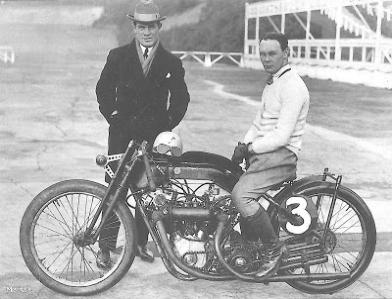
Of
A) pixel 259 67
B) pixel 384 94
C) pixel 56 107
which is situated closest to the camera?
pixel 56 107

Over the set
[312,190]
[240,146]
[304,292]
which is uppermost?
[240,146]

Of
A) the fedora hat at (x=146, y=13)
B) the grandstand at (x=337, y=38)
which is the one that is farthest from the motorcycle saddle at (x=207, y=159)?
the grandstand at (x=337, y=38)

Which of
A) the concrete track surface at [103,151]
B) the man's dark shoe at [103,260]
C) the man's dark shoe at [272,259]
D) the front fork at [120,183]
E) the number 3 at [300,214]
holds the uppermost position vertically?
the front fork at [120,183]

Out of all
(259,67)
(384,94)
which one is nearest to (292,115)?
(384,94)

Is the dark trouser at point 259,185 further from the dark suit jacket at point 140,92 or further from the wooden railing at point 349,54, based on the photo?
the wooden railing at point 349,54

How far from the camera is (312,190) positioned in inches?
158

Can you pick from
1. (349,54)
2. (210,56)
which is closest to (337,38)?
(349,54)

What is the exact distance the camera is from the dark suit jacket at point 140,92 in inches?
174

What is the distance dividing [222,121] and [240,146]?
29.6 feet

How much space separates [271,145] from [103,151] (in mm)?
5692

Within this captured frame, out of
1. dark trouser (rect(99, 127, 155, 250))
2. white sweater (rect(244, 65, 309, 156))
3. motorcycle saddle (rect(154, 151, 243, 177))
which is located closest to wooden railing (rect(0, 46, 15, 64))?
dark trouser (rect(99, 127, 155, 250))

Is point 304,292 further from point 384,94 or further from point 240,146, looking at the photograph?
point 384,94

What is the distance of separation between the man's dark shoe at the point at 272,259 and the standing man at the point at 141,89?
945 millimetres

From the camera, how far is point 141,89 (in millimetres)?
4438
